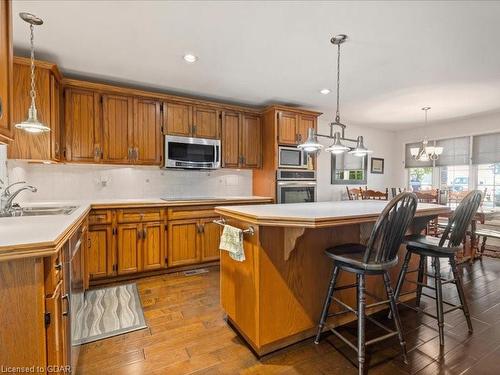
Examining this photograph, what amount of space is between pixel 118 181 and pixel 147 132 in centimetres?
78

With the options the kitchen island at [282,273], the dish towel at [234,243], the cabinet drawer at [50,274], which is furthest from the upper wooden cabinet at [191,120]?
the cabinet drawer at [50,274]

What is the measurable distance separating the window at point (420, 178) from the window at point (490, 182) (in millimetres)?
875

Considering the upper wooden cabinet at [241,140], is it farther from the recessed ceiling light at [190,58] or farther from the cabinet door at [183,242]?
the recessed ceiling light at [190,58]

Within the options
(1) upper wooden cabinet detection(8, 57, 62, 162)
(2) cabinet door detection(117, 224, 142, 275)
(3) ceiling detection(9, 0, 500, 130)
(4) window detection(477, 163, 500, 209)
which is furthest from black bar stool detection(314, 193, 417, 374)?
(4) window detection(477, 163, 500, 209)

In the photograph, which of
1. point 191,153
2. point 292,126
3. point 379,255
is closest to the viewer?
point 379,255

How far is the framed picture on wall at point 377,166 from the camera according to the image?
5966mm

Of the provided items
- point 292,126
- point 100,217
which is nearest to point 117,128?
point 100,217

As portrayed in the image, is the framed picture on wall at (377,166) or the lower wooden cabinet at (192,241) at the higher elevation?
the framed picture on wall at (377,166)

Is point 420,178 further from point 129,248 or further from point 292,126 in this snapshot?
point 129,248

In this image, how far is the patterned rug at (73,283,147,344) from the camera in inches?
76.3

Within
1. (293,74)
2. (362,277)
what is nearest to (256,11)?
(293,74)

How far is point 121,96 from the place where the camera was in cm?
319

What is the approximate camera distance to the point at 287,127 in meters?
4.00

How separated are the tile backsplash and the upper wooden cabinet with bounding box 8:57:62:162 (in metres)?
0.31
